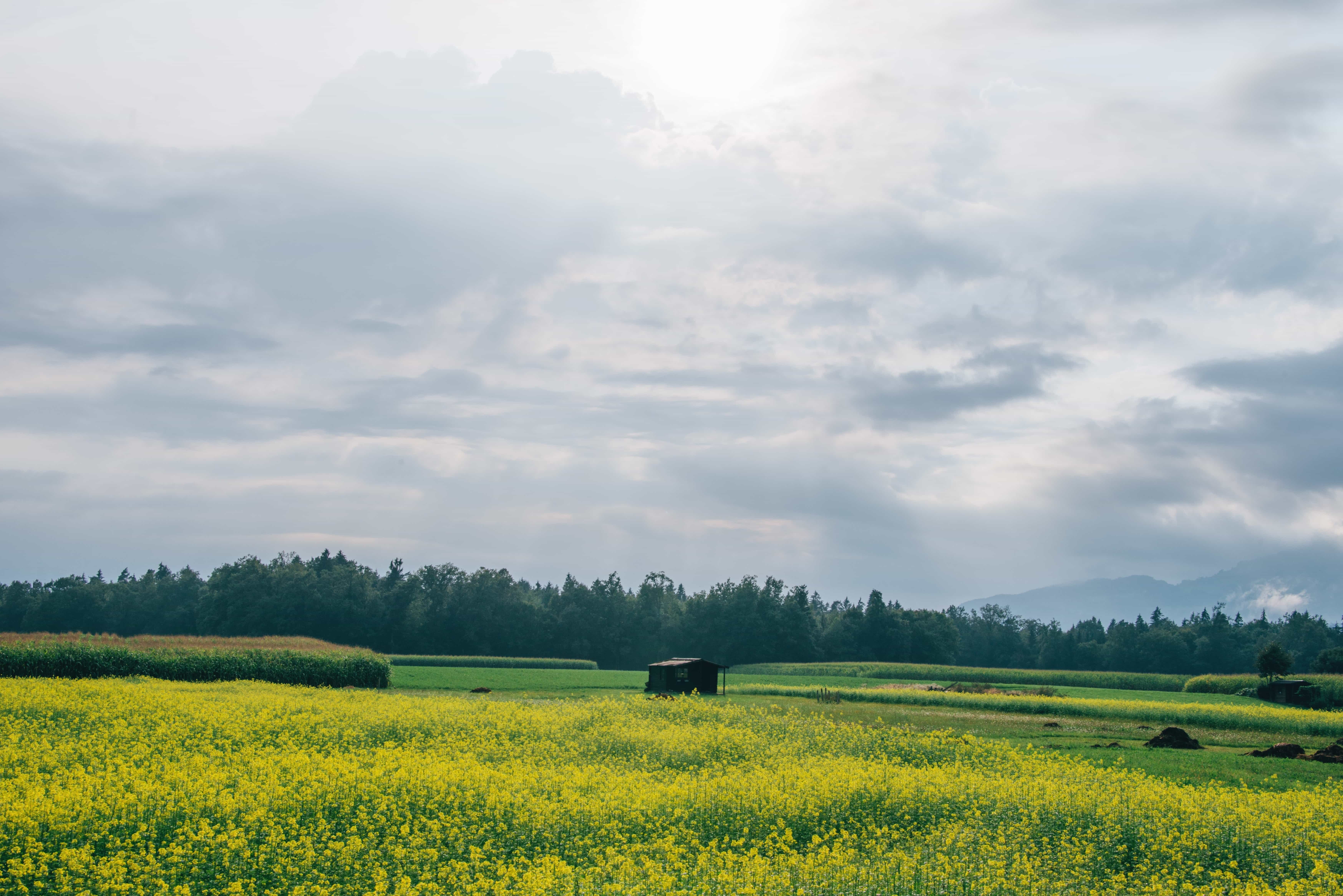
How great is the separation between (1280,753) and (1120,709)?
21.0 meters

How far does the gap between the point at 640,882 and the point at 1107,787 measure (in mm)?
13821

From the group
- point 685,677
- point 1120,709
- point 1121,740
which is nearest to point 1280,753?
point 1121,740

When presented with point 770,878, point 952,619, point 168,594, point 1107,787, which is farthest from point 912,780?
point 168,594

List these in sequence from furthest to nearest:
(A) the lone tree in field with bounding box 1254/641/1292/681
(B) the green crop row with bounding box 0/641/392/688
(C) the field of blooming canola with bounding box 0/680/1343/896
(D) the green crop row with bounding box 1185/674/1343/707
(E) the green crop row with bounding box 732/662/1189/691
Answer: (E) the green crop row with bounding box 732/662/1189/691
(A) the lone tree in field with bounding box 1254/641/1292/681
(D) the green crop row with bounding box 1185/674/1343/707
(B) the green crop row with bounding box 0/641/392/688
(C) the field of blooming canola with bounding box 0/680/1343/896

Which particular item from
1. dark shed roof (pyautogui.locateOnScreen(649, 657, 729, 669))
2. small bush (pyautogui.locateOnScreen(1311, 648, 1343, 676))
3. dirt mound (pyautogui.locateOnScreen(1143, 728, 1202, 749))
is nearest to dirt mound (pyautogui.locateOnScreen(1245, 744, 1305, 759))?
dirt mound (pyautogui.locateOnScreen(1143, 728, 1202, 749))

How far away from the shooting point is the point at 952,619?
495 feet

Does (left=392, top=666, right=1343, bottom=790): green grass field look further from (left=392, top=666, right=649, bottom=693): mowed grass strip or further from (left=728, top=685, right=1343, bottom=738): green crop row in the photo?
(left=728, top=685, right=1343, bottom=738): green crop row

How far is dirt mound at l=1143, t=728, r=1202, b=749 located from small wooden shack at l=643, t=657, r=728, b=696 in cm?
2619

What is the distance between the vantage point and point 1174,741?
38156 mm

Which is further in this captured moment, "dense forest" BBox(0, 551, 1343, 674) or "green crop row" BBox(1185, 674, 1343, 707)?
"dense forest" BBox(0, 551, 1343, 674)

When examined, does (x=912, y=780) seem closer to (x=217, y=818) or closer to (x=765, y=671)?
(x=217, y=818)

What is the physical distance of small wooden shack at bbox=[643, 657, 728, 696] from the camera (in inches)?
2296

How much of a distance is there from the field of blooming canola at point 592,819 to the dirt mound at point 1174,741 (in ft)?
34.6

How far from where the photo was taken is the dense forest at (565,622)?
122m
